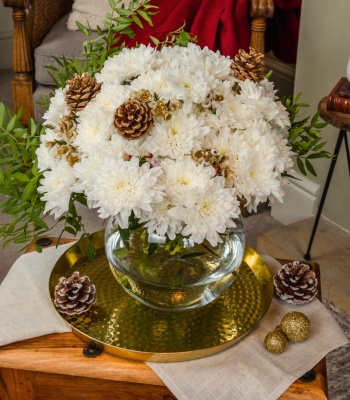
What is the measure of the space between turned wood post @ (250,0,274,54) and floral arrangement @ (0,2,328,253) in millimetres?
977

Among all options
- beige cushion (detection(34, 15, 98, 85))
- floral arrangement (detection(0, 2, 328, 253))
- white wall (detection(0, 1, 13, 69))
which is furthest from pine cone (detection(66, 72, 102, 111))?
white wall (detection(0, 1, 13, 69))

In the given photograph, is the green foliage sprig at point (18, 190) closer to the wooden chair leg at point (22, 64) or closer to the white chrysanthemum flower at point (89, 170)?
the white chrysanthemum flower at point (89, 170)

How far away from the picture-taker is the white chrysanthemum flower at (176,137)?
2.63 ft

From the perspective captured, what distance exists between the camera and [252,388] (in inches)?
34.4

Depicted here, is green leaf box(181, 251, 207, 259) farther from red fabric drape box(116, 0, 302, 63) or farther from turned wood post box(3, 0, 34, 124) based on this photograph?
turned wood post box(3, 0, 34, 124)

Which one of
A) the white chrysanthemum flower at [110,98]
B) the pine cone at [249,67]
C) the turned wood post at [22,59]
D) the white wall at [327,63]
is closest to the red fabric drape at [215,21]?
the white wall at [327,63]

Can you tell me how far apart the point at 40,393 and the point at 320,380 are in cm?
46

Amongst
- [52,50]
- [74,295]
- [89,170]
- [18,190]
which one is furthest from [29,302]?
[52,50]

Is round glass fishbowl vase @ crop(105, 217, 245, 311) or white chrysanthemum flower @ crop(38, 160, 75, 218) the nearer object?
white chrysanthemum flower @ crop(38, 160, 75, 218)

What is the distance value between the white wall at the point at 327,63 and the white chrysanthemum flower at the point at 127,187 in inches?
43.2

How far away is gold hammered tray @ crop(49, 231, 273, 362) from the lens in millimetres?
924

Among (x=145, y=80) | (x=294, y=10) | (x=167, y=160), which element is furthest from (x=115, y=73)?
(x=294, y=10)

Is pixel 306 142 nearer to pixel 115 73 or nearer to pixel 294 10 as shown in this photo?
pixel 115 73

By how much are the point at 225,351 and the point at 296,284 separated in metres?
0.19
